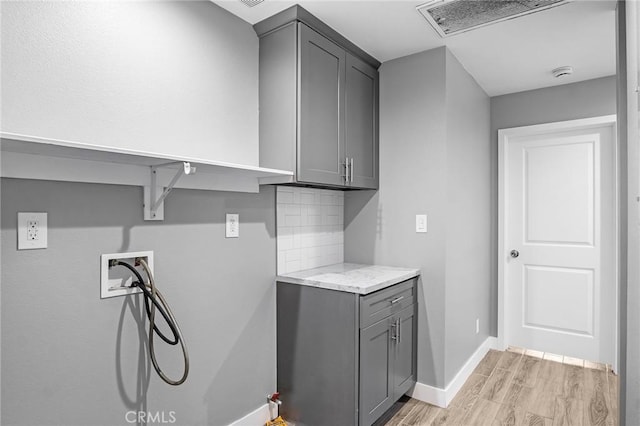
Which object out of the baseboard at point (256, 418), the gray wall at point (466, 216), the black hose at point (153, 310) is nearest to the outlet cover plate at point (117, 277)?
the black hose at point (153, 310)

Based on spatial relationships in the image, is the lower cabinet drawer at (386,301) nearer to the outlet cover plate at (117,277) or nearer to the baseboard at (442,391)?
the baseboard at (442,391)

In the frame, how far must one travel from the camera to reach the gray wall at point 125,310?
1.32m

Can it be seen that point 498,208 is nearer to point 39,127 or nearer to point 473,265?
point 473,265

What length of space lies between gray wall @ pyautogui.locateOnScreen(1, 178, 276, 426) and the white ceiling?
1136mm

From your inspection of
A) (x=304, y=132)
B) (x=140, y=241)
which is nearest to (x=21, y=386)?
(x=140, y=241)

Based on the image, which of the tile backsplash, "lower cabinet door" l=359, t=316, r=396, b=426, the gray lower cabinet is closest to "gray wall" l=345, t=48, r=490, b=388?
the tile backsplash

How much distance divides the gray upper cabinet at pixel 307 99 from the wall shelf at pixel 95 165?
0.88 feet

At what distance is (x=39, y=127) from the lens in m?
1.35

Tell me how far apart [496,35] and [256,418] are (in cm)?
282

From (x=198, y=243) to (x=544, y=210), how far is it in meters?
3.08

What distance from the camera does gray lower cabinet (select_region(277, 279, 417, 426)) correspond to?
78.4 inches

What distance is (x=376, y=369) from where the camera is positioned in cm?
212

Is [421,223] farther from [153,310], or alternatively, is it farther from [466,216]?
[153,310]

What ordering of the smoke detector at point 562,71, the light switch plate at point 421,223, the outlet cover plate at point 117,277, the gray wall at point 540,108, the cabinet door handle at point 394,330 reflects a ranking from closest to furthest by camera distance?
1. the outlet cover plate at point 117,277
2. the cabinet door handle at point 394,330
3. the light switch plate at point 421,223
4. the smoke detector at point 562,71
5. the gray wall at point 540,108
